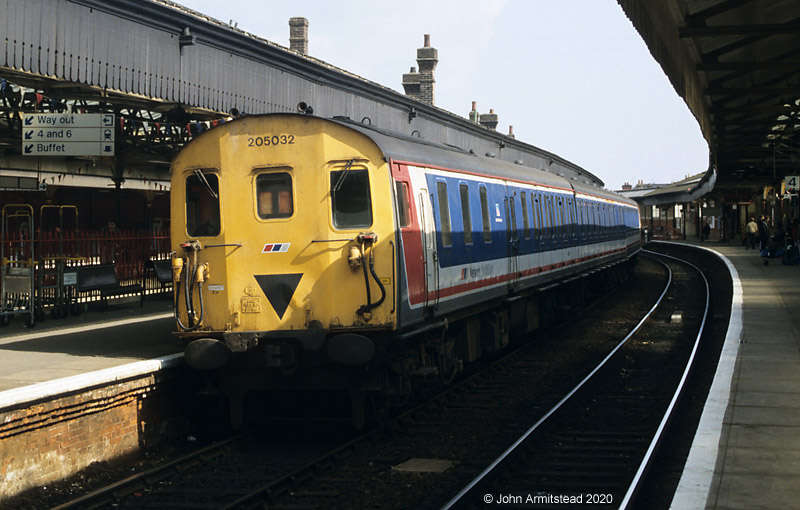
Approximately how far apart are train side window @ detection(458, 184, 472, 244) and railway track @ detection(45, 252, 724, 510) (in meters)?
2.01

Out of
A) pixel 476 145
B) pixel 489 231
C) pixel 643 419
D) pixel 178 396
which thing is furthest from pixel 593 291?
pixel 178 396

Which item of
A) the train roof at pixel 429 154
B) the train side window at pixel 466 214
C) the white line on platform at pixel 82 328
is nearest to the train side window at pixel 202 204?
the train roof at pixel 429 154

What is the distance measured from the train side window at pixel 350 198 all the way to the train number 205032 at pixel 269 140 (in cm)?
58

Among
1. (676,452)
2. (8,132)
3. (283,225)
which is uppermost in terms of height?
(8,132)

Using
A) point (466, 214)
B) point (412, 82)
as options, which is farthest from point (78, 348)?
point (412, 82)

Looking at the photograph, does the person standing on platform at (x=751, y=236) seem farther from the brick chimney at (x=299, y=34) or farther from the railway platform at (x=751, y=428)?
the railway platform at (x=751, y=428)

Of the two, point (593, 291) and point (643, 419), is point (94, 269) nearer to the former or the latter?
point (643, 419)

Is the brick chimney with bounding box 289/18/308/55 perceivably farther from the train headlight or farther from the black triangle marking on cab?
the train headlight

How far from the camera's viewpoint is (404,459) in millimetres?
8898

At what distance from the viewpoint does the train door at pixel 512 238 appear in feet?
46.0

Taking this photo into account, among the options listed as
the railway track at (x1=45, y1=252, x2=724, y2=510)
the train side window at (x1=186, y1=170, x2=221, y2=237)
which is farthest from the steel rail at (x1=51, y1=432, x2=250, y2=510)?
the train side window at (x1=186, y1=170, x2=221, y2=237)

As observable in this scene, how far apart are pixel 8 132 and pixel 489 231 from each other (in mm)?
9694

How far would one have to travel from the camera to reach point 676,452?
30.2ft

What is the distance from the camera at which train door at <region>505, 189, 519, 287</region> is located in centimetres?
1401
